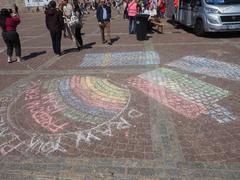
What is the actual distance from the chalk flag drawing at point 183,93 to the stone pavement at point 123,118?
20mm

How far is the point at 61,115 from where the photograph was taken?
16.7 feet

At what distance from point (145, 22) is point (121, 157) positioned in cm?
914

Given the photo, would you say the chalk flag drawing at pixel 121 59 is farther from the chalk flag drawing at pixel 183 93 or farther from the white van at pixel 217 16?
the white van at pixel 217 16

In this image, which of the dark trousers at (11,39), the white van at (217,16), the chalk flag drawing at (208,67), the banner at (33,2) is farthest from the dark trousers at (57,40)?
the banner at (33,2)

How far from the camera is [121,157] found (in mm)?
3814

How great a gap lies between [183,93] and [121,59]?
3471 mm

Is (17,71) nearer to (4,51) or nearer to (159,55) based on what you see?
(4,51)

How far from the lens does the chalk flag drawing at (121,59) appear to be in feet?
27.2

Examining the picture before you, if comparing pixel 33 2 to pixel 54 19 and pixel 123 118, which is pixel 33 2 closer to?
pixel 54 19

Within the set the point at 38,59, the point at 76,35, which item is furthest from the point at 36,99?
the point at 76,35

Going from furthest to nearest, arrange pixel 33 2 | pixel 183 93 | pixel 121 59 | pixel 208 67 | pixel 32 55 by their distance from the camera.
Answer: pixel 33 2 < pixel 32 55 < pixel 121 59 < pixel 208 67 < pixel 183 93

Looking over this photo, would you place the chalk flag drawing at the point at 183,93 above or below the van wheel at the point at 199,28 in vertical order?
below

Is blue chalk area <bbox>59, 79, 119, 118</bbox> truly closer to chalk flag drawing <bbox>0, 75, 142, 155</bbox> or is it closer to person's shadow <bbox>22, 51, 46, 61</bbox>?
chalk flag drawing <bbox>0, 75, 142, 155</bbox>

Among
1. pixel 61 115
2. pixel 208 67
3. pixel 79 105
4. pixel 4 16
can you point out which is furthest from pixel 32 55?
pixel 208 67
